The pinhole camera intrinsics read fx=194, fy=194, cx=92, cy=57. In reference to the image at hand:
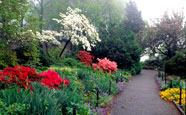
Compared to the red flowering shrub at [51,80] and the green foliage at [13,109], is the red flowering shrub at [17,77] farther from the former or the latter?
the green foliage at [13,109]

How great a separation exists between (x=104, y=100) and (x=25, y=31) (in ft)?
15.5

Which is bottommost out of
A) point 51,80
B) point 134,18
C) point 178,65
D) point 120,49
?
point 51,80

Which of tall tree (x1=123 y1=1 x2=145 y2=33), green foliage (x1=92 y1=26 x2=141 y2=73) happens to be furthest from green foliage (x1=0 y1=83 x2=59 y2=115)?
tall tree (x1=123 y1=1 x2=145 y2=33)

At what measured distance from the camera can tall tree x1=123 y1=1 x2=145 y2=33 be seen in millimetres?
26966

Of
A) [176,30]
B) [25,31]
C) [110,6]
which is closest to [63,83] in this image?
[25,31]

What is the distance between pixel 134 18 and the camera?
27031mm

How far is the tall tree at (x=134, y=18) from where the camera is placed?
2697 centimetres

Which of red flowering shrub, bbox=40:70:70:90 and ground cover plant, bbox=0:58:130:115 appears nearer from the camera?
ground cover plant, bbox=0:58:130:115

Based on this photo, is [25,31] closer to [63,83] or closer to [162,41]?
[63,83]

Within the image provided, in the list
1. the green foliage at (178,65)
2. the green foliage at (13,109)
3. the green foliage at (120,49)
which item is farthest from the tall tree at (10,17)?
the green foliage at (178,65)

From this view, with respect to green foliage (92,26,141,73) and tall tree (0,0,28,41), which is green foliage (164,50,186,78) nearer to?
green foliage (92,26,141,73)

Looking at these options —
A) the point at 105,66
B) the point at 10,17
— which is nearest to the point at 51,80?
the point at 10,17

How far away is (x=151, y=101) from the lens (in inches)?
Result: 325

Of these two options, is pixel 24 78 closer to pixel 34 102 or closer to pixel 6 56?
pixel 34 102
